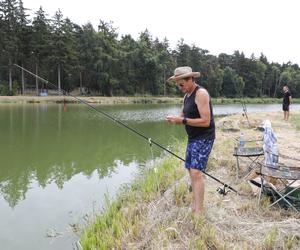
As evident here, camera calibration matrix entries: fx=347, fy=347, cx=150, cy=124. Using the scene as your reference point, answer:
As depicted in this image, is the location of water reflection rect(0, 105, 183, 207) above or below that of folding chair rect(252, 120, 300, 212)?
below

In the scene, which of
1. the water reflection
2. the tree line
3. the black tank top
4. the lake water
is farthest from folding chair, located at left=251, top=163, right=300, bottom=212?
the tree line

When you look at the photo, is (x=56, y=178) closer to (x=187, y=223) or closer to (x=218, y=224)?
(x=187, y=223)

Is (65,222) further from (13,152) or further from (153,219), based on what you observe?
(13,152)

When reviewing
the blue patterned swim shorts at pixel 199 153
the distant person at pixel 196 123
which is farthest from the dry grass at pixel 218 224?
the blue patterned swim shorts at pixel 199 153

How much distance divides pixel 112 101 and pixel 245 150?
40.9m

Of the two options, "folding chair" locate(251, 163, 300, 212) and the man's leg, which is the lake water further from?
"folding chair" locate(251, 163, 300, 212)

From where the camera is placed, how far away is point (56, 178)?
8.55 meters

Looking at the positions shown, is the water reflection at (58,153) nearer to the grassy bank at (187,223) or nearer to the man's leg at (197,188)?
the grassy bank at (187,223)

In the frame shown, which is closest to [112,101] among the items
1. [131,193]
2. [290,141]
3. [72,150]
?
[72,150]

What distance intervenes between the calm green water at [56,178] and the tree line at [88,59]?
26.6m

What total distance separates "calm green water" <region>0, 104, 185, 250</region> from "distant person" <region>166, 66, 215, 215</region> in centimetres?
210

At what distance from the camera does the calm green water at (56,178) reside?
5.46 m

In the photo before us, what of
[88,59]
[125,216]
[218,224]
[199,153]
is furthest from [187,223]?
[88,59]

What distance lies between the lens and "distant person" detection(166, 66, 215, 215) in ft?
13.4
